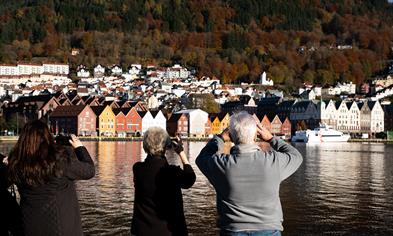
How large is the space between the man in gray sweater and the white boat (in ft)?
243

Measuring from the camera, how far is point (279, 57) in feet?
534

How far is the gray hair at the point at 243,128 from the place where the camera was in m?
4.11

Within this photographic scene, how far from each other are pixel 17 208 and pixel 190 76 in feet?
475

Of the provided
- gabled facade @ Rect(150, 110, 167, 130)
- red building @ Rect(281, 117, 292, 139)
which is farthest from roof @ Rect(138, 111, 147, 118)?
red building @ Rect(281, 117, 292, 139)

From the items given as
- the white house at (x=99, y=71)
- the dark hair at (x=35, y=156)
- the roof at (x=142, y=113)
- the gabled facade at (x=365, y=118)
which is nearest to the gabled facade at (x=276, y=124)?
the gabled facade at (x=365, y=118)

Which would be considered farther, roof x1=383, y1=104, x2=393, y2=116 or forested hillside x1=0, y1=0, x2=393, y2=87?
forested hillside x1=0, y1=0, x2=393, y2=87

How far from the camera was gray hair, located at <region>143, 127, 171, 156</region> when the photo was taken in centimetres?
462

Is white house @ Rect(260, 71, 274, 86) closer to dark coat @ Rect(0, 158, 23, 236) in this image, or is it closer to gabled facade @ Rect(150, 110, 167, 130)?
gabled facade @ Rect(150, 110, 167, 130)

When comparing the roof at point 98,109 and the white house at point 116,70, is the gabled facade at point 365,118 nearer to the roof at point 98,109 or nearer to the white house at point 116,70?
the roof at point 98,109

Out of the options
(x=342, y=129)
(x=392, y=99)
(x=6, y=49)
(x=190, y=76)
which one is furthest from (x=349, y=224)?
(x=6, y=49)

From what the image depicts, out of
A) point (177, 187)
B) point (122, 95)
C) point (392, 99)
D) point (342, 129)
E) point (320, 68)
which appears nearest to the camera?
point (177, 187)

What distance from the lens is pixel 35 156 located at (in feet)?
13.9

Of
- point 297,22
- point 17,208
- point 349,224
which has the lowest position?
point 349,224

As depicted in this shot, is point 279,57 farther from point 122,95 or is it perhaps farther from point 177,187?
point 177,187
